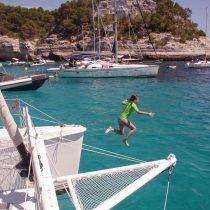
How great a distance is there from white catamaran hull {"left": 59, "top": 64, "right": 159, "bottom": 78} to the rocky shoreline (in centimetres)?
3576

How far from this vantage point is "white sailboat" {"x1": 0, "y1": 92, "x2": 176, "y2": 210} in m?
5.76

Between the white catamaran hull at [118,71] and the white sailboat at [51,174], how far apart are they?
112ft

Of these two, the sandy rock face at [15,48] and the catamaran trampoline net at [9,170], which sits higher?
the sandy rock face at [15,48]

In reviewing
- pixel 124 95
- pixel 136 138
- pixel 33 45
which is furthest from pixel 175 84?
pixel 33 45

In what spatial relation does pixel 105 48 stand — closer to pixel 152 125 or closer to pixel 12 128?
pixel 152 125

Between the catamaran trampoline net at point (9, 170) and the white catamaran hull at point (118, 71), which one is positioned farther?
the white catamaran hull at point (118, 71)

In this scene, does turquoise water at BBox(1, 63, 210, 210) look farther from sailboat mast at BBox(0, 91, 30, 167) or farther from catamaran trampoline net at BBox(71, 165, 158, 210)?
sailboat mast at BBox(0, 91, 30, 167)

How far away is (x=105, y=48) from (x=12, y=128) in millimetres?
80948

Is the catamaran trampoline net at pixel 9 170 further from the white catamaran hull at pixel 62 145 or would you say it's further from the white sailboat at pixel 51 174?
the white catamaran hull at pixel 62 145

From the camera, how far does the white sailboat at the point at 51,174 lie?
5.76m

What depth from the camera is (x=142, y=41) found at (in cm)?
9125

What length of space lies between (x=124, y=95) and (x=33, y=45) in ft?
259

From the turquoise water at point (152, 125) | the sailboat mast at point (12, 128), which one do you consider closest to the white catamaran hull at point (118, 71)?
the turquoise water at point (152, 125)

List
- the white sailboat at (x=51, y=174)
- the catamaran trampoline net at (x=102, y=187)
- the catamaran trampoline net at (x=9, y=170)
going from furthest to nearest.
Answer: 1. the catamaran trampoline net at (x=9, y=170)
2. the catamaran trampoline net at (x=102, y=187)
3. the white sailboat at (x=51, y=174)
